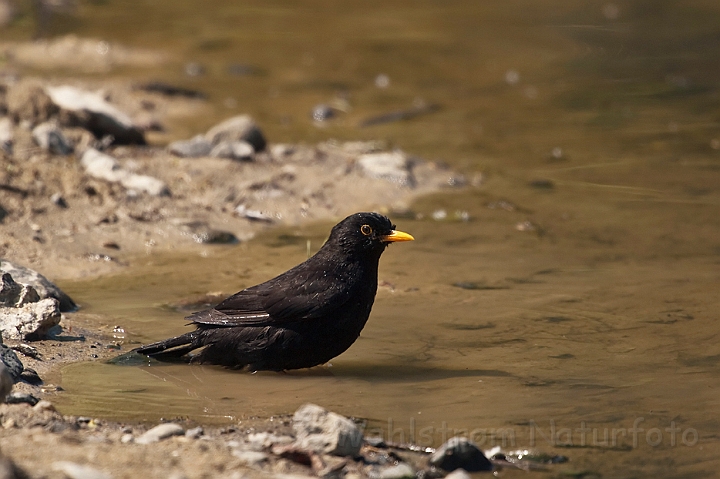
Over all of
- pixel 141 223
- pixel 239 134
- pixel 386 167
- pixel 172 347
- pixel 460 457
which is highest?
pixel 239 134

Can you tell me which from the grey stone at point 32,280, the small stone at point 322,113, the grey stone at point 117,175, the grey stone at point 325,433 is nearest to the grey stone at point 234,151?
the grey stone at point 117,175

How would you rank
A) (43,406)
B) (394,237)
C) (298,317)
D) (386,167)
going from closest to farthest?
(43,406), (298,317), (394,237), (386,167)

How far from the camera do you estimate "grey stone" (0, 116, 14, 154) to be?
10366 millimetres

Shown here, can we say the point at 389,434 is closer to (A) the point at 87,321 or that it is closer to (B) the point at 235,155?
(A) the point at 87,321

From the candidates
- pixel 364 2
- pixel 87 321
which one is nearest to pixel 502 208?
pixel 87 321

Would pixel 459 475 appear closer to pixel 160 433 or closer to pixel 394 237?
pixel 160 433

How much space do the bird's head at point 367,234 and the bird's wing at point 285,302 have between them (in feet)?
0.85

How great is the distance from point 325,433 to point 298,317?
1.72 metres

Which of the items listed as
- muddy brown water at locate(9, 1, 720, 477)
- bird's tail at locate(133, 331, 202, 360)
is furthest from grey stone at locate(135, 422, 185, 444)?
Answer: bird's tail at locate(133, 331, 202, 360)

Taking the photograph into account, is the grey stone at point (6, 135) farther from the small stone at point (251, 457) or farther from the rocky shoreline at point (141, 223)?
the small stone at point (251, 457)

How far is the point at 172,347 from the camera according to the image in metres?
6.57

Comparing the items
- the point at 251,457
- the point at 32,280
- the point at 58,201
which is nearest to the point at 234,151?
the point at 58,201

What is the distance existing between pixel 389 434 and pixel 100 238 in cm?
453

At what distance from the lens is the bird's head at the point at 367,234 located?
6812 millimetres
